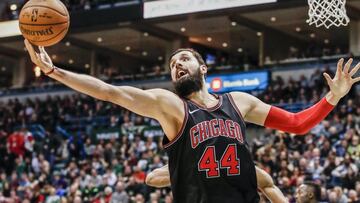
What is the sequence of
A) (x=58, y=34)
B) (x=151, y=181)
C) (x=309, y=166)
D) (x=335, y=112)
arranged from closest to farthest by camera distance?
(x=58, y=34)
(x=151, y=181)
(x=309, y=166)
(x=335, y=112)

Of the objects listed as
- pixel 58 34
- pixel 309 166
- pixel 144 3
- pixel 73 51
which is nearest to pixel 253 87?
pixel 144 3

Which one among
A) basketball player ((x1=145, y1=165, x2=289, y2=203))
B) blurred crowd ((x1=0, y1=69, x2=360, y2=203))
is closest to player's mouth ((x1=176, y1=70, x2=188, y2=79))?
basketball player ((x1=145, y1=165, x2=289, y2=203))

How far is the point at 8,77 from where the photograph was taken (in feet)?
111

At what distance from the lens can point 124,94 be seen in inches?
150

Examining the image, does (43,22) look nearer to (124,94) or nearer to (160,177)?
(124,94)

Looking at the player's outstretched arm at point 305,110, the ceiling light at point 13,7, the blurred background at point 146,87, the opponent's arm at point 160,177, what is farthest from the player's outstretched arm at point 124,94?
the ceiling light at point 13,7

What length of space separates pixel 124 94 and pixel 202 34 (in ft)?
77.5

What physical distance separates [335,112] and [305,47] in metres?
10.1

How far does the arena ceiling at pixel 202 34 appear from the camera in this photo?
24.1 m

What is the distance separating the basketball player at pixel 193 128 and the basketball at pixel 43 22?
56cm

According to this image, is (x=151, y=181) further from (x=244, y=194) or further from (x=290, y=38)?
(x=290, y=38)

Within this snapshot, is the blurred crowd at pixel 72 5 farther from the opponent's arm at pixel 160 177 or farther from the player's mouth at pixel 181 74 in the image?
the player's mouth at pixel 181 74

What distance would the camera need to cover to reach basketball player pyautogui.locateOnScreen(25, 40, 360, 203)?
12.5ft

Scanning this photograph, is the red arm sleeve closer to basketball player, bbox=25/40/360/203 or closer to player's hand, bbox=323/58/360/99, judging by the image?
→ player's hand, bbox=323/58/360/99
